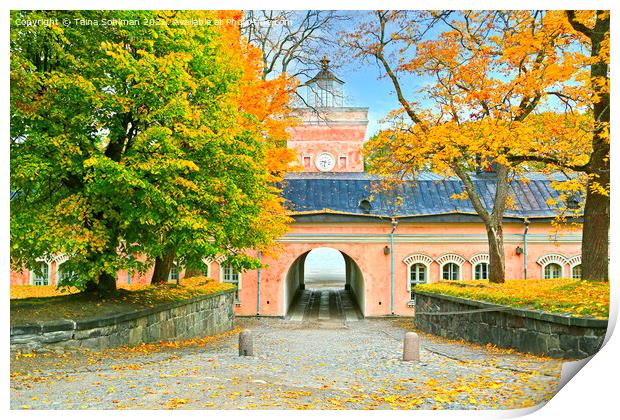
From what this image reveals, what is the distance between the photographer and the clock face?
12.6 meters

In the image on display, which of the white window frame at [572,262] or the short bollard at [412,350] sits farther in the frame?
the white window frame at [572,262]

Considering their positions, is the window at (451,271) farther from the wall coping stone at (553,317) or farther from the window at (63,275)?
the window at (63,275)

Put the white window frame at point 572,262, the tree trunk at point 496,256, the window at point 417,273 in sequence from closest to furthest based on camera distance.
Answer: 1. the tree trunk at point 496,256
2. the white window frame at point 572,262
3. the window at point 417,273

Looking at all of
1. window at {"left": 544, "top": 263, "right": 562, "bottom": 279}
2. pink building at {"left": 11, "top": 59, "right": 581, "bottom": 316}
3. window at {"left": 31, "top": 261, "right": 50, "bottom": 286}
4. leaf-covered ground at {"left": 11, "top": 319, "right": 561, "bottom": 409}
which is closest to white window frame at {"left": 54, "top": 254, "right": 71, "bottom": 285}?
window at {"left": 31, "top": 261, "right": 50, "bottom": 286}

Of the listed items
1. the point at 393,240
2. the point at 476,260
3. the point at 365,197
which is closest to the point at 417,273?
the point at 393,240

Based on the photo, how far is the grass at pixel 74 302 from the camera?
6719 millimetres

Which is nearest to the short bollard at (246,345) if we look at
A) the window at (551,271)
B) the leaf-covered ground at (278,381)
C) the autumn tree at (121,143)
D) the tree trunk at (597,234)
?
the leaf-covered ground at (278,381)

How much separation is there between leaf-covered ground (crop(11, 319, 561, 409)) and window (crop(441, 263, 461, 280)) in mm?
10516

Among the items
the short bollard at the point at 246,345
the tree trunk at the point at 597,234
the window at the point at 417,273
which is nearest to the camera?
the tree trunk at the point at 597,234

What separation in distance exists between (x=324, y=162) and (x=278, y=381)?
7.46 meters

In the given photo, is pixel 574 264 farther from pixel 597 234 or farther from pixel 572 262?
pixel 597 234

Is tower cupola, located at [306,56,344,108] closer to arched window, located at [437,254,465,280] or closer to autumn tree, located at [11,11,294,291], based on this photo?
autumn tree, located at [11,11,294,291]

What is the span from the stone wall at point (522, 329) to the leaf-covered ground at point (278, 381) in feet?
0.67

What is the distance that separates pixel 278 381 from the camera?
20.2ft
